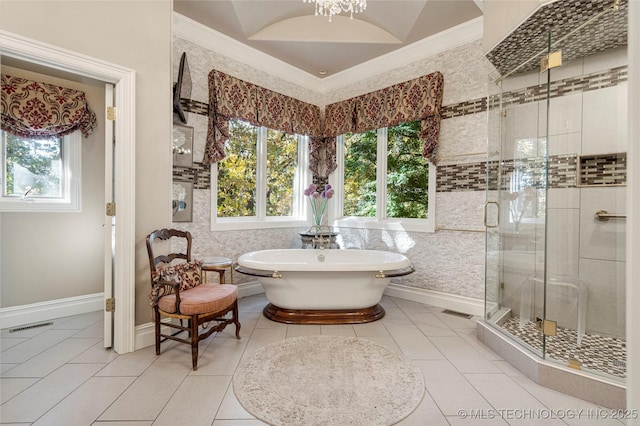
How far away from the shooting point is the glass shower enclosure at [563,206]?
234 cm

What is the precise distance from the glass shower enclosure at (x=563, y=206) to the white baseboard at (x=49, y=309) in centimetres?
399

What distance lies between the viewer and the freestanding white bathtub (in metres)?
2.83

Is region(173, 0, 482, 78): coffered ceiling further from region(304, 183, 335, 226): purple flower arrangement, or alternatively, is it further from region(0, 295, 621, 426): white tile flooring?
region(0, 295, 621, 426): white tile flooring

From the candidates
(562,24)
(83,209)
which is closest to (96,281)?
(83,209)

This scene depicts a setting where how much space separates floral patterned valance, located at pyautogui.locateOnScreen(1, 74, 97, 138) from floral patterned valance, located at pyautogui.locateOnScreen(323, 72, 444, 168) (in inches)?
117

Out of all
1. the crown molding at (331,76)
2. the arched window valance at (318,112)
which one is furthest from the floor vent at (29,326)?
the crown molding at (331,76)

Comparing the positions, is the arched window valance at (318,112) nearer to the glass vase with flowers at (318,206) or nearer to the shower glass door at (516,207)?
the glass vase with flowers at (318,206)

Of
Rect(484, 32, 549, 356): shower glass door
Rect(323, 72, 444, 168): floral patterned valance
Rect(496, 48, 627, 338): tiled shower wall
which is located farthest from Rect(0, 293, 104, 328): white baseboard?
Rect(496, 48, 627, 338): tiled shower wall

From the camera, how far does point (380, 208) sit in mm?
4227

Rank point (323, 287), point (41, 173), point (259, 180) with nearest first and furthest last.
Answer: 1. point (323, 287)
2. point (41, 173)
3. point (259, 180)

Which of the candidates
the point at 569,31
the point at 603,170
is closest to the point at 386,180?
the point at 603,170

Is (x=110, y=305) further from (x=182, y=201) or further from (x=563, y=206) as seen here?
(x=563, y=206)

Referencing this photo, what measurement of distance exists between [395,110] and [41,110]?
371 centimetres

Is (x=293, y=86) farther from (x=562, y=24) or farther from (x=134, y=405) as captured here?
(x=134, y=405)
